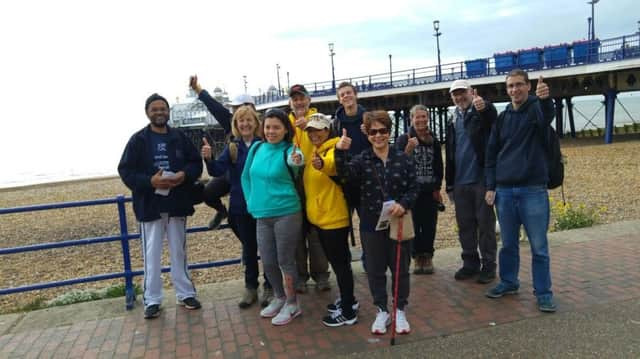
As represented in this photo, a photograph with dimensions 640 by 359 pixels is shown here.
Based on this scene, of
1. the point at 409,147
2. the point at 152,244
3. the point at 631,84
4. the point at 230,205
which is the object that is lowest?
the point at 152,244

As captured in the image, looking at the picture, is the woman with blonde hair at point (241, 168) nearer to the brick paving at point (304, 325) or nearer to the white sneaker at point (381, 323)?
the brick paving at point (304, 325)

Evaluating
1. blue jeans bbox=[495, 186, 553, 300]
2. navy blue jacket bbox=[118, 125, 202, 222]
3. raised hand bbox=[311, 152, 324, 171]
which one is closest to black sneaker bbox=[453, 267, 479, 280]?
blue jeans bbox=[495, 186, 553, 300]

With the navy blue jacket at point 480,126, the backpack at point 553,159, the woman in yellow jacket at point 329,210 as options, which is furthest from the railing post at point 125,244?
the backpack at point 553,159

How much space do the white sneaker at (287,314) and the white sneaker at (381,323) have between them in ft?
2.33

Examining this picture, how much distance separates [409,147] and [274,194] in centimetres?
144

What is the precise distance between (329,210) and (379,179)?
477mm

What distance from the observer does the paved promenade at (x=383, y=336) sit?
10.8ft

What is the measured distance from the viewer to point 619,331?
3.37 m

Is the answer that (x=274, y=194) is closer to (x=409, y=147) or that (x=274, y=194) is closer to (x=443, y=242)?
(x=409, y=147)

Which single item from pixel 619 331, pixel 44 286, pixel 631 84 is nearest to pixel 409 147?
pixel 619 331

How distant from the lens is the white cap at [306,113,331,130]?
139 inches

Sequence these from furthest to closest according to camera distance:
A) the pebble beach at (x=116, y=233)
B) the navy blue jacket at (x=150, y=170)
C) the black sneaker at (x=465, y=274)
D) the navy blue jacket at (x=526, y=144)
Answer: the pebble beach at (x=116, y=233) → the black sneaker at (x=465, y=274) → the navy blue jacket at (x=150, y=170) → the navy blue jacket at (x=526, y=144)

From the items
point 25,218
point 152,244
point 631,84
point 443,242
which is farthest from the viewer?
point 631,84

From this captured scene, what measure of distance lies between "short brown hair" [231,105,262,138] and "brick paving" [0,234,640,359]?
5.50 feet
